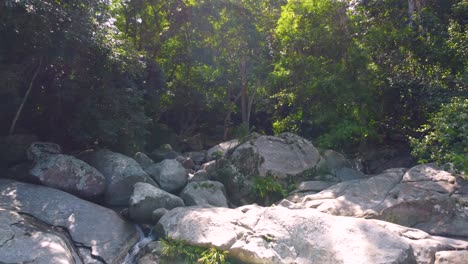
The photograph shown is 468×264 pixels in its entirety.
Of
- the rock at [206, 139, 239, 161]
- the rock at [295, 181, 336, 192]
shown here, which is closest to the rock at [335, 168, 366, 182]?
the rock at [295, 181, 336, 192]

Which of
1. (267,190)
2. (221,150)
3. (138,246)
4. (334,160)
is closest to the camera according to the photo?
(138,246)

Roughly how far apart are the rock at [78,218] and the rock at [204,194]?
5.38 ft

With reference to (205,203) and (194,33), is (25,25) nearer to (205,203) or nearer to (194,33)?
(205,203)

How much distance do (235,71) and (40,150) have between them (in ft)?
28.2

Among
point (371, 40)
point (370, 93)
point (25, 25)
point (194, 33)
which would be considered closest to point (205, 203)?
point (25, 25)

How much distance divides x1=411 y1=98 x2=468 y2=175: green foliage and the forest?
26 millimetres

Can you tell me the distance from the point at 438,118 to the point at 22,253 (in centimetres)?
765

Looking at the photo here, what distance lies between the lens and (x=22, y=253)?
20.7 ft

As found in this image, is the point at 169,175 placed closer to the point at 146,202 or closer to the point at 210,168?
the point at 210,168

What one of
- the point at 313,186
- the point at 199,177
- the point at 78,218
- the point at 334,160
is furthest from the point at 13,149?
the point at 334,160

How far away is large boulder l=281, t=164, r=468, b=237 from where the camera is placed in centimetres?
845

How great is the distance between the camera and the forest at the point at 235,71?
9.55 metres

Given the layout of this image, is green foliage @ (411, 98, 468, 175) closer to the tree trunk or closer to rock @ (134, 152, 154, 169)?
rock @ (134, 152, 154, 169)

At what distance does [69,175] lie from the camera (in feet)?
29.7
